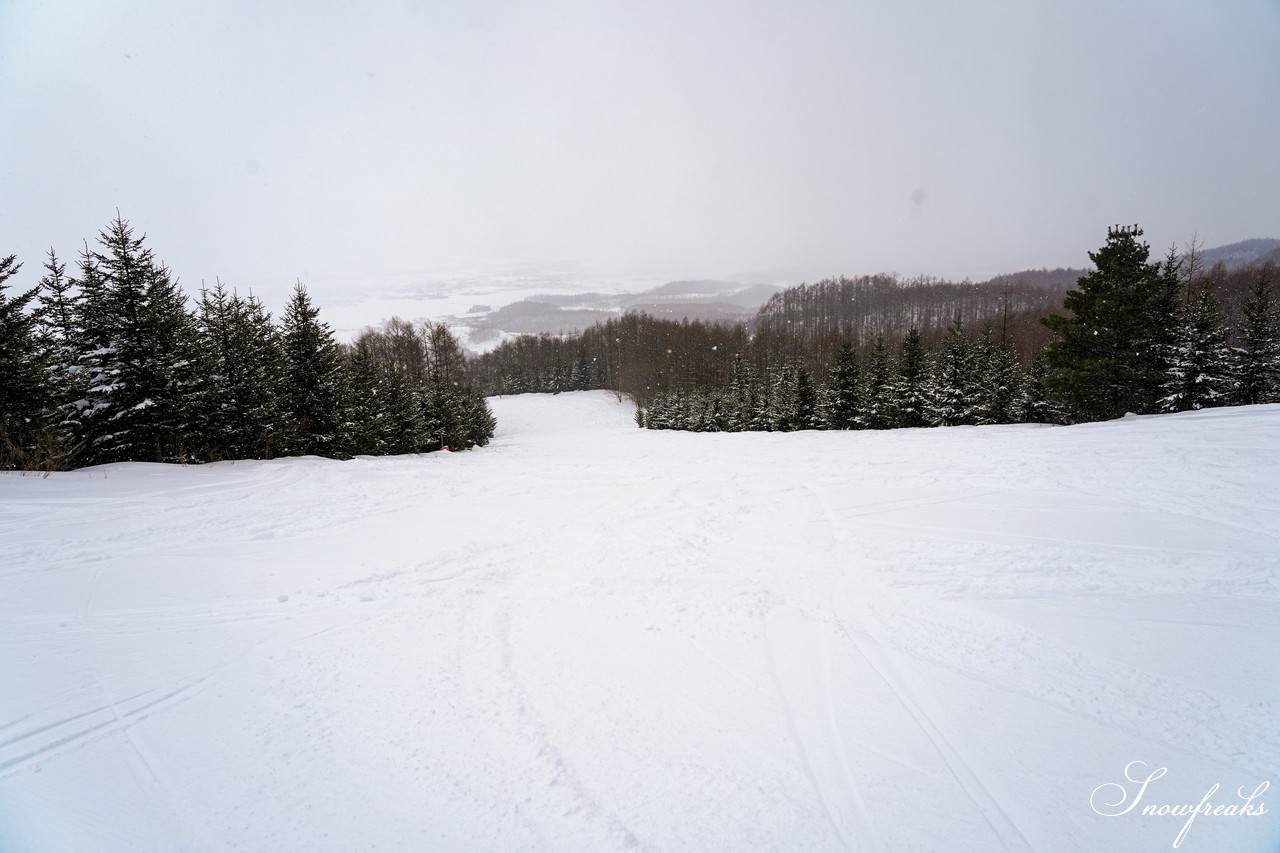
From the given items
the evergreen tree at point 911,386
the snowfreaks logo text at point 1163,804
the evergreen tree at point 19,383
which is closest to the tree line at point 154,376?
the evergreen tree at point 19,383

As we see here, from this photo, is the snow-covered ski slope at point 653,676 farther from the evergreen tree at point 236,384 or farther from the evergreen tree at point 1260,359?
the evergreen tree at point 1260,359

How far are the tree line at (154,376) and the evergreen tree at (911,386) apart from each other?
26.2 meters

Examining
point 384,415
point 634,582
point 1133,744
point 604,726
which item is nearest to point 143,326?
point 384,415

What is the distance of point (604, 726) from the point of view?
9.63 feet

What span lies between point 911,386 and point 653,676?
24976 millimetres

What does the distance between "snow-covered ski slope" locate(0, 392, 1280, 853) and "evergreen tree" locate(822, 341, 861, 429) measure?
19.4 meters

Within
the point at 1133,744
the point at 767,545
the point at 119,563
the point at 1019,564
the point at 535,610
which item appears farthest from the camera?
the point at 767,545

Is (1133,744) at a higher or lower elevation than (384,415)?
lower

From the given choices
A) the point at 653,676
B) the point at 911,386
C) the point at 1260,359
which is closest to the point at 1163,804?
the point at 653,676

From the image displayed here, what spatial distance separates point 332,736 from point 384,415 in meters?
19.6

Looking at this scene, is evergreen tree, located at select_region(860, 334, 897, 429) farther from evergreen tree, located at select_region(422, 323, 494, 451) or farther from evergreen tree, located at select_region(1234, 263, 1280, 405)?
evergreen tree, located at select_region(422, 323, 494, 451)

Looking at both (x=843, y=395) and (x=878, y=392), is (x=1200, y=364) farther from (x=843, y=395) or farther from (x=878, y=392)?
(x=843, y=395)

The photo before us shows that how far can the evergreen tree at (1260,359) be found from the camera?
18.0 m

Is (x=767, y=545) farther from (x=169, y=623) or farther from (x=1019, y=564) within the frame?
(x=169, y=623)
